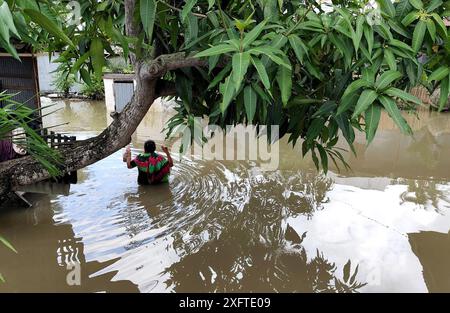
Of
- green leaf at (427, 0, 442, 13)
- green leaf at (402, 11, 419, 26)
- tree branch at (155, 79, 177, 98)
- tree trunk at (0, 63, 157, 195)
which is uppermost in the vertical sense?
green leaf at (427, 0, 442, 13)

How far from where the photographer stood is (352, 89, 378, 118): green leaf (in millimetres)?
1707

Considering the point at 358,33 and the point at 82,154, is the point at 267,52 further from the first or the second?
the point at 82,154

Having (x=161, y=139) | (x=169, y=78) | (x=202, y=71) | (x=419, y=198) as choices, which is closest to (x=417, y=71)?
(x=202, y=71)

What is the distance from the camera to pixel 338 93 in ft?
7.48

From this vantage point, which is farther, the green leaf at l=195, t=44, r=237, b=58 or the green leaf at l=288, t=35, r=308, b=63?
the green leaf at l=288, t=35, r=308, b=63

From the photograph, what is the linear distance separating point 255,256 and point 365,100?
205 cm

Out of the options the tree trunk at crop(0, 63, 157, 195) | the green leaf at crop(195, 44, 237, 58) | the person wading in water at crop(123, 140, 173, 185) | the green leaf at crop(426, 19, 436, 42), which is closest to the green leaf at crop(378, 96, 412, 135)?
the green leaf at crop(426, 19, 436, 42)

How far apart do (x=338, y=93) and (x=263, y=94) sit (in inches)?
24.1

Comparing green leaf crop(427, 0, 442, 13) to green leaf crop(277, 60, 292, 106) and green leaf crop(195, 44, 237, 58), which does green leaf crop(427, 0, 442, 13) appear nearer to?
green leaf crop(277, 60, 292, 106)

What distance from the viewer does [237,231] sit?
386 cm

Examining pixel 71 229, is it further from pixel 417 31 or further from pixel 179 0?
pixel 417 31

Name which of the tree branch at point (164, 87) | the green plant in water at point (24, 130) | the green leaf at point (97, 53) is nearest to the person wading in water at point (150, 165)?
the green plant in water at point (24, 130)

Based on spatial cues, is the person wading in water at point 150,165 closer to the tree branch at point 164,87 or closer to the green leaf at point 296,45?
the tree branch at point 164,87

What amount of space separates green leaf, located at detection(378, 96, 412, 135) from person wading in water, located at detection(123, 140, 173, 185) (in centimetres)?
354
